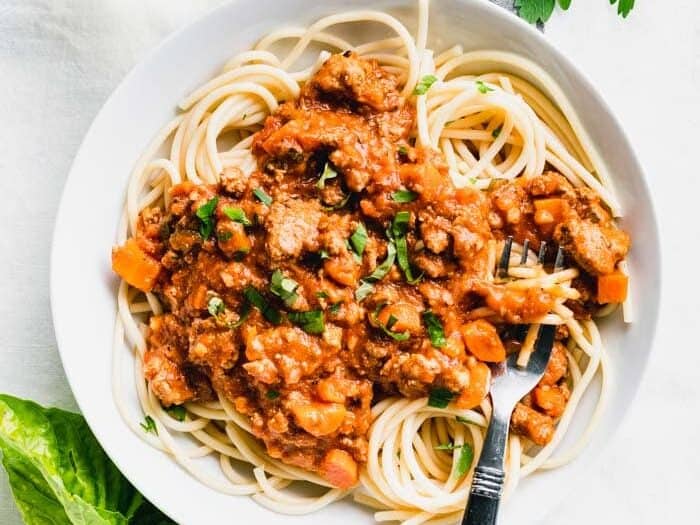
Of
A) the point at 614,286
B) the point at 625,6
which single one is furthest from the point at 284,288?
the point at 625,6

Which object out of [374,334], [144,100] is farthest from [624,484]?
[144,100]

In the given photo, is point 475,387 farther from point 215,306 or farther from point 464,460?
point 215,306

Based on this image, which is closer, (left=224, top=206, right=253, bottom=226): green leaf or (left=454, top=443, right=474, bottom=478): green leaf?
(left=224, top=206, right=253, bottom=226): green leaf

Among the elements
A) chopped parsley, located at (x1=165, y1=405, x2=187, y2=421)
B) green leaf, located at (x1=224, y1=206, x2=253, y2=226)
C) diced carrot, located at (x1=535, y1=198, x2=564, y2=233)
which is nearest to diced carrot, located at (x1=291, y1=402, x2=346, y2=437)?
chopped parsley, located at (x1=165, y1=405, x2=187, y2=421)

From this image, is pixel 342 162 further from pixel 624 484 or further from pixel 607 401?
pixel 624 484

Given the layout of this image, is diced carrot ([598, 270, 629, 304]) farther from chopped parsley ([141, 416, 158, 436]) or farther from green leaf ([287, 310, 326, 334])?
chopped parsley ([141, 416, 158, 436])

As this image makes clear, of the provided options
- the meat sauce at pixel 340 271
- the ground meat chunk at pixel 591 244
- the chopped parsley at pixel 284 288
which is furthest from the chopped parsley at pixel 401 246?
the ground meat chunk at pixel 591 244

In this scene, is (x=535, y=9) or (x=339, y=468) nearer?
(x=339, y=468)
